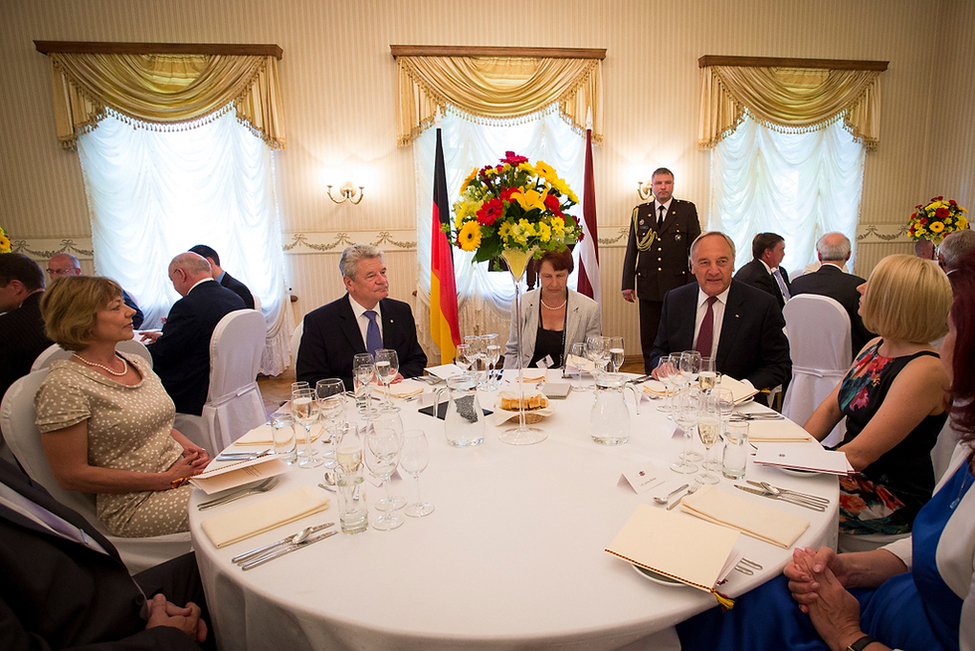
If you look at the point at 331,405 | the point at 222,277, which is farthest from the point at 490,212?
the point at 222,277

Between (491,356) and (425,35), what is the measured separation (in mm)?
4842

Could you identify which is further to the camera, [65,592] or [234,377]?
[234,377]

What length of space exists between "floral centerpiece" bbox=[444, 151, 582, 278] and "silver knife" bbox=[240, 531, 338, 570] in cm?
124

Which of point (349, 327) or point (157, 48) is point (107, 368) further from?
point (157, 48)

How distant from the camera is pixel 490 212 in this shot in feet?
6.47

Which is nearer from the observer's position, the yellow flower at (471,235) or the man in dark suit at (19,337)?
the yellow flower at (471,235)

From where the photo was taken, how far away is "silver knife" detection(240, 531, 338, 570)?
40.9 inches

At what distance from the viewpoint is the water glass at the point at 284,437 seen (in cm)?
156

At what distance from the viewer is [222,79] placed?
5.30 meters

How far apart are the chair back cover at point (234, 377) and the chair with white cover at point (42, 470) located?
3.53 ft

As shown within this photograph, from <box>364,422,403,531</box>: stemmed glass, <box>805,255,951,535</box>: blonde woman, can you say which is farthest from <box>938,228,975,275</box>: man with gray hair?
<box>364,422,403,531</box>: stemmed glass

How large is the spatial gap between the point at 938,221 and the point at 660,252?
2.59 metres

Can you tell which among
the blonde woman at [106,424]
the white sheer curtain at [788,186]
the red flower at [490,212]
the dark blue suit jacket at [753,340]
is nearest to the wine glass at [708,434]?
the red flower at [490,212]

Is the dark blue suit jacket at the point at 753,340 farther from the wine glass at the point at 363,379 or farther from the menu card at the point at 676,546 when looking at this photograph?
the wine glass at the point at 363,379
